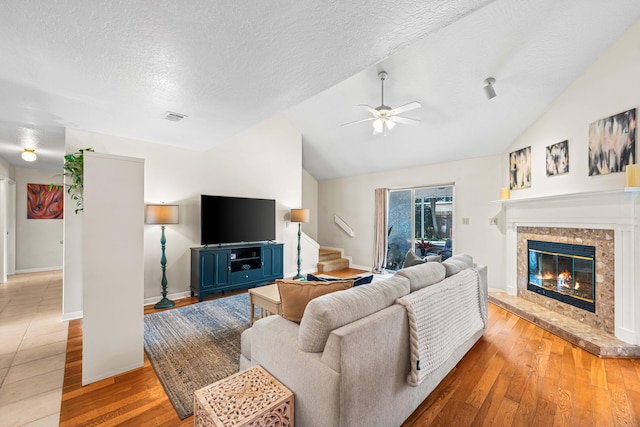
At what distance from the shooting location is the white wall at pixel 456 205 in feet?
15.3

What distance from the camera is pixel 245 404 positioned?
130cm

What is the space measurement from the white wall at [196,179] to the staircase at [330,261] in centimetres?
84

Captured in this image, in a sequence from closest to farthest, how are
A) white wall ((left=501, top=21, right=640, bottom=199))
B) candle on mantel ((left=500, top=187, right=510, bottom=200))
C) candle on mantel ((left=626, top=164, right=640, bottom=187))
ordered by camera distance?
1. candle on mantel ((left=626, top=164, right=640, bottom=187))
2. white wall ((left=501, top=21, right=640, bottom=199))
3. candle on mantel ((left=500, top=187, right=510, bottom=200))

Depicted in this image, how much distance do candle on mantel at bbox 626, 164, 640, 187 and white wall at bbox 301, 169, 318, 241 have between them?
6.11 metres

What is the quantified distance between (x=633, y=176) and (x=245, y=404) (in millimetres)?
3672

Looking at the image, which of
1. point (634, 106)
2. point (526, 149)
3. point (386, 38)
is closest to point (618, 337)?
point (634, 106)

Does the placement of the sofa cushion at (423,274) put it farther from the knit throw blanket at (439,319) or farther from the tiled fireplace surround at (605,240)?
the tiled fireplace surround at (605,240)

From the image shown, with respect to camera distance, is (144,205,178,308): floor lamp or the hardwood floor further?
(144,205,178,308): floor lamp

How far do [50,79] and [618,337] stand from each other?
564 cm

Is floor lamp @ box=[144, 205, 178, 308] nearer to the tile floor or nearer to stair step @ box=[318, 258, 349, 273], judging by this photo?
the tile floor

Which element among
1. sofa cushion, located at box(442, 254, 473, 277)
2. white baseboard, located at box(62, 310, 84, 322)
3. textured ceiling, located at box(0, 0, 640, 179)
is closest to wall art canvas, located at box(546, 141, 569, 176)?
textured ceiling, located at box(0, 0, 640, 179)

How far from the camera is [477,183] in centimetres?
486

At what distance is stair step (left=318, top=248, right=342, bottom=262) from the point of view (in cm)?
672

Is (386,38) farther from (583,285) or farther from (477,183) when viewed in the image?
(477,183)
